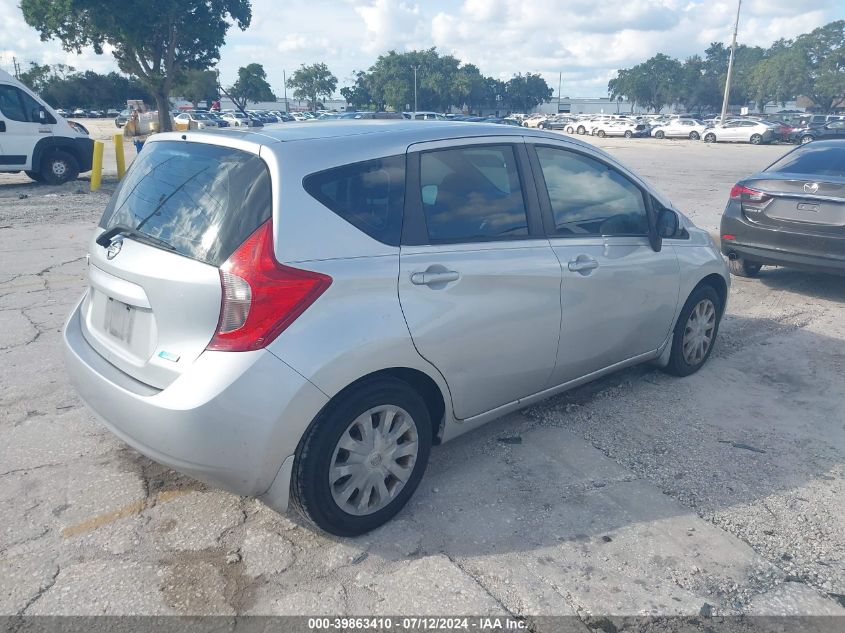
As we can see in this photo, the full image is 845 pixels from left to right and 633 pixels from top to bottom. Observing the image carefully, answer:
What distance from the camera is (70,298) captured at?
21.8 ft

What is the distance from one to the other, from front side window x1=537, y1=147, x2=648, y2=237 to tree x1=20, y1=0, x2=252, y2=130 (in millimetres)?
34618

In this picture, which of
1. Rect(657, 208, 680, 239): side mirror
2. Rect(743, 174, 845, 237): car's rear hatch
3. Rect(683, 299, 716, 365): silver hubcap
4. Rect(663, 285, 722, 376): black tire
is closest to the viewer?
Rect(657, 208, 680, 239): side mirror

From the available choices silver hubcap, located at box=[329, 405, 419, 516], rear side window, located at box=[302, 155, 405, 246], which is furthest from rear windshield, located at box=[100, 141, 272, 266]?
A: silver hubcap, located at box=[329, 405, 419, 516]

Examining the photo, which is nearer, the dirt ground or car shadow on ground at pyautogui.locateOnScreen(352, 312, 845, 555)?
the dirt ground

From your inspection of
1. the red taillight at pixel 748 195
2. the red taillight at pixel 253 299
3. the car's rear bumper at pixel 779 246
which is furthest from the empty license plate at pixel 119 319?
the red taillight at pixel 748 195

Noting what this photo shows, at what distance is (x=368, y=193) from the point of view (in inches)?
119

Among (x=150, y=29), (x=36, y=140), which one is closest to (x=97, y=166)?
(x=36, y=140)

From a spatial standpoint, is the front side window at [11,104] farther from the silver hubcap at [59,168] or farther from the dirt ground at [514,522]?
the dirt ground at [514,522]

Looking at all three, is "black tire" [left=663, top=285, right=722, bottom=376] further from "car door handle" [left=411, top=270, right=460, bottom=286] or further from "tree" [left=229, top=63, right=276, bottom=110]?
"tree" [left=229, top=63, right=276, bottom=110]

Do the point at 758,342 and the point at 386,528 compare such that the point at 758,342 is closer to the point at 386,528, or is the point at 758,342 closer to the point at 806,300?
the point at 806,300

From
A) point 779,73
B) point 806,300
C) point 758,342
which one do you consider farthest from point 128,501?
point 779,73

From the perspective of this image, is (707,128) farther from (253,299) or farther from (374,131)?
(253,299)

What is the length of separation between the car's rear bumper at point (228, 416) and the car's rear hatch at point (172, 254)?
106 millimetres

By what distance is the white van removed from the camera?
45.8ft
